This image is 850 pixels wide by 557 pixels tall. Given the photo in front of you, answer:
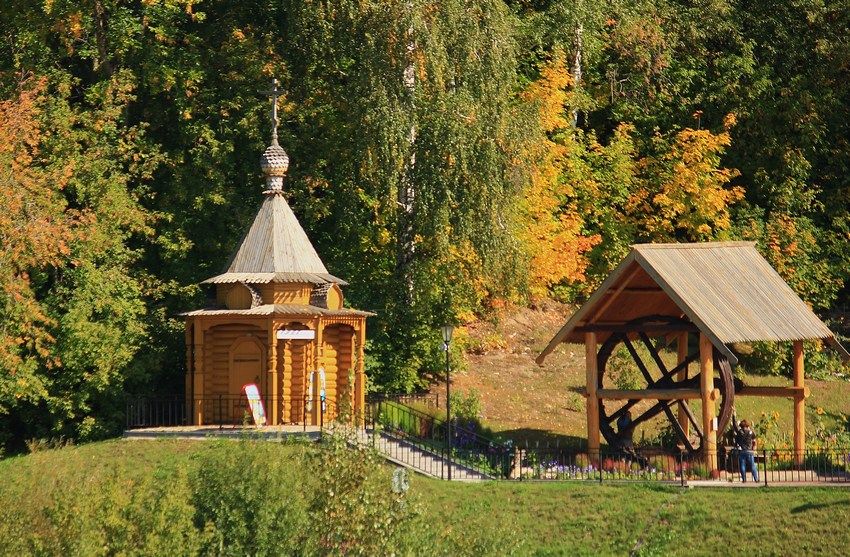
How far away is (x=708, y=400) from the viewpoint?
116ft

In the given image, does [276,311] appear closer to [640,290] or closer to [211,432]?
[211,432]

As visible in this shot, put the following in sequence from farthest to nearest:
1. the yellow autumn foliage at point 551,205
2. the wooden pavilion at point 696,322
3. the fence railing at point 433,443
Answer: the yellow autumn foliage at point 551,205 → the fence railing at point 433,443 → the wooden pavilion at point 696,322

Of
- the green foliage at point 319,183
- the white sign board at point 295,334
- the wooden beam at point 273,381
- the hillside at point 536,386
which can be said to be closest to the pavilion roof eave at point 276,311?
the wooden beam at point 273,381

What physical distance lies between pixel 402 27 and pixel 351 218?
200 inches

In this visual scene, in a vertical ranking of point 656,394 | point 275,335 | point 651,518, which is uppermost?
point 275,335

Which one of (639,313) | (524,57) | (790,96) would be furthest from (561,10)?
(639,313)

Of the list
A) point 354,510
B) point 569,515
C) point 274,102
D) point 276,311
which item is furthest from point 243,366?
point 354,510

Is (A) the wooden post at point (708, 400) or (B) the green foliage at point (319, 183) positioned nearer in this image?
(A) the wooden post at point (708, 400)

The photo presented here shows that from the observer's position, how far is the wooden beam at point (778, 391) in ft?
123

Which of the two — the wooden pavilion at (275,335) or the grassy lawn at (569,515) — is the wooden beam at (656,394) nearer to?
the grassy lawn at (569,515)

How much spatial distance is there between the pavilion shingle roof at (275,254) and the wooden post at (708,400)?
31.4 ft

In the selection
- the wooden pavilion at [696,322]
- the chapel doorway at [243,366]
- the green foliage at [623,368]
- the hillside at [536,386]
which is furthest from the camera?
the green foliage at [623,368]

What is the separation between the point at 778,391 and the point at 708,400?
3347 millimetres

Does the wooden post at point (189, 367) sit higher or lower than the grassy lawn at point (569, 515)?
higher
